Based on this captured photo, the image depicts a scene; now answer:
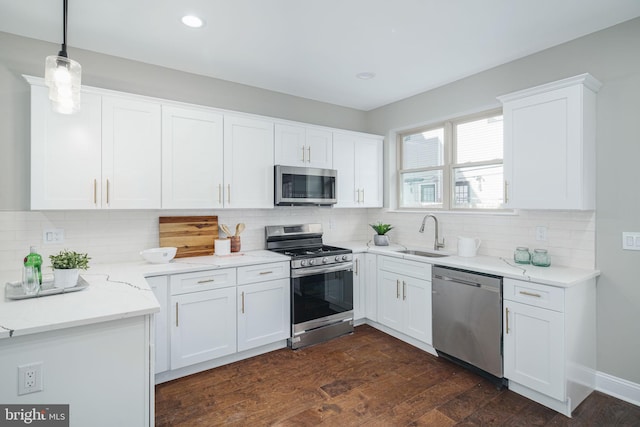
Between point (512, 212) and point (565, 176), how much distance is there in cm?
66

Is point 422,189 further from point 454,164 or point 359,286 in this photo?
point 359,286

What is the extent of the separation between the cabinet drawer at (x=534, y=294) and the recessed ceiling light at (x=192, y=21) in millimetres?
3006

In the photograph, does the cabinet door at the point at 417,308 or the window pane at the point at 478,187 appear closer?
the cabinet door at the point at 417,308

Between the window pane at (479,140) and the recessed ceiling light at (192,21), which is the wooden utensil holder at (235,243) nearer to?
the recessed ceiling light at (192,21)

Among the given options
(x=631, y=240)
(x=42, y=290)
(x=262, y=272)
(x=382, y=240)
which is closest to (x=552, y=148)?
(x=631, y=240)

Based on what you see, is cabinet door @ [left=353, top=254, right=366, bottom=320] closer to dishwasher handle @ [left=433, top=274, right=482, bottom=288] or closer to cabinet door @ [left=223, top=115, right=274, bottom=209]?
dishwasher handle @ [left=433, top=274, right=482, bottom=288]

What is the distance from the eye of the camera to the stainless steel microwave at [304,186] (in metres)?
3.44

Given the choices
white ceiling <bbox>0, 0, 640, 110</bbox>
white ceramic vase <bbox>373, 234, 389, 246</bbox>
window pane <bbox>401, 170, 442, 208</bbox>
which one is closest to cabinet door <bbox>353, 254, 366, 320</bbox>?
white ceramic vase <bbox>373, 234, 389, 246</bbox>

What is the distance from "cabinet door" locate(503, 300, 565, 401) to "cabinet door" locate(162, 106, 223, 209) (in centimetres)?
268

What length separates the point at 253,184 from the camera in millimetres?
3342

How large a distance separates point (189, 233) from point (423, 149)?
2885mm

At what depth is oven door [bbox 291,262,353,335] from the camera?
326 centimetres

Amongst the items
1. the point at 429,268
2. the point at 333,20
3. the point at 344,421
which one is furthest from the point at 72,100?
the point at 429,268

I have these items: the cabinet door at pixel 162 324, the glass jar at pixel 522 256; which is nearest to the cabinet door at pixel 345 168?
the glass jar at pixel 522 256
